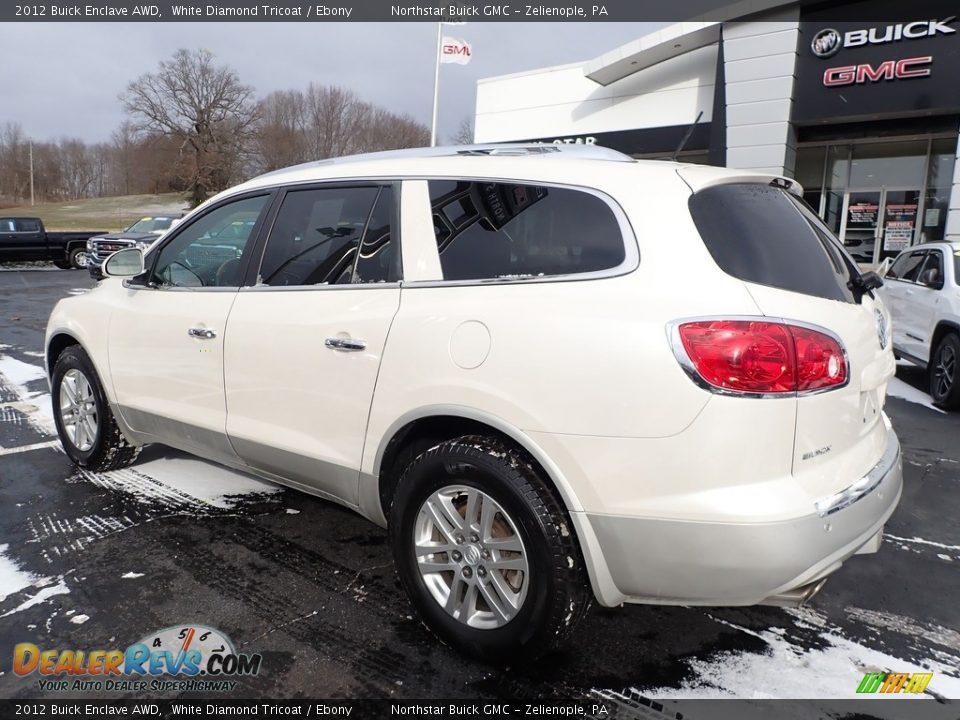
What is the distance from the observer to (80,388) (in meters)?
4.29

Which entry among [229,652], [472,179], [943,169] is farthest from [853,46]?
[229,652]

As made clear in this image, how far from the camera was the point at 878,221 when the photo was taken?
17719 mm

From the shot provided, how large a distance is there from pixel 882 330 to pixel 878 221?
1767cm

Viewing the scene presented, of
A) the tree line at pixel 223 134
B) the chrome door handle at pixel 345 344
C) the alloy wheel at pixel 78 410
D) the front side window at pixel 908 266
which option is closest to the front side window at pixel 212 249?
the chrome door handle at pixel 345 344

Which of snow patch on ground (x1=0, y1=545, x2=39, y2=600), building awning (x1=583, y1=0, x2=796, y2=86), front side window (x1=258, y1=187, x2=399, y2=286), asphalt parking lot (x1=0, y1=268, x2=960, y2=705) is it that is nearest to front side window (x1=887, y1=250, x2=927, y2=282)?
asphalt parking lot (x1=0, y1=268, x2=960, y2=705)

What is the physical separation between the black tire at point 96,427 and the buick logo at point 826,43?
1650 cm

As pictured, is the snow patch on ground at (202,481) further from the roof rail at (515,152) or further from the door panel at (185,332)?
the roof rail at (515,152)

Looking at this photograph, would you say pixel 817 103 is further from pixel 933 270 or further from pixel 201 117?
pixel 201 117

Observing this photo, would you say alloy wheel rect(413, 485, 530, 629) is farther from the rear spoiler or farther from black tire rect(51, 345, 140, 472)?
black tire rect(51, 345, 140, 472)

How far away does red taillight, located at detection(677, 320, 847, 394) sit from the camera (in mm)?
1990

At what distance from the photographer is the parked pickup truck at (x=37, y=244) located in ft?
67.7

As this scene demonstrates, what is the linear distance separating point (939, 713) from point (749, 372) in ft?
4.50

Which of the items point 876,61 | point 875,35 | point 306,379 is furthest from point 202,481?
point 875,35

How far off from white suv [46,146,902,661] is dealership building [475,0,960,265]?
48.9ft
